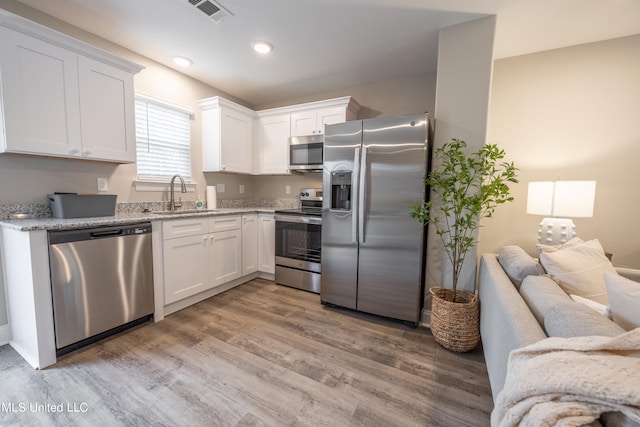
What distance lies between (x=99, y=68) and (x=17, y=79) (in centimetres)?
52

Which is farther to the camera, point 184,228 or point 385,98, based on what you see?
point 385,98

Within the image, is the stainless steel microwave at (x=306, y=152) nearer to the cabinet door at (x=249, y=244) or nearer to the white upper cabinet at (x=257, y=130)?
the white upper cabinet at (x=257, y=130)

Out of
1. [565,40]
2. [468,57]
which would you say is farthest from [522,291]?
[565,40]

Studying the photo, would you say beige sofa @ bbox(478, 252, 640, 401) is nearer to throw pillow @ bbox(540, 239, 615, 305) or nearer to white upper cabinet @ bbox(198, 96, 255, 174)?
throw pillow @ bbox(540, 239, 615, 305)

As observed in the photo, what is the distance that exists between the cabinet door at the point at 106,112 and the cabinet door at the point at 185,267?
2.99 ft

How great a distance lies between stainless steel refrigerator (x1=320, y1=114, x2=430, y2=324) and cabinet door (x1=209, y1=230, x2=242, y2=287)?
1.16 metres

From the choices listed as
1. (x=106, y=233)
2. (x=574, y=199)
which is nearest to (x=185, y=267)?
(x=106, y=233)

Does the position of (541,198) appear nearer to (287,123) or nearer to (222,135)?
(287,123)

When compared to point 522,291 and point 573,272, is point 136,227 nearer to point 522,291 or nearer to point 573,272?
point 522,291

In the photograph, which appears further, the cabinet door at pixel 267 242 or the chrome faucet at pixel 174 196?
the cabinet door at pixel 267 242

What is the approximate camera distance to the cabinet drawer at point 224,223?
2.78 metres

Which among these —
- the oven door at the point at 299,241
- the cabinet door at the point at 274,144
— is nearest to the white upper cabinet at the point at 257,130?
the cabinet door at the point at 274,144

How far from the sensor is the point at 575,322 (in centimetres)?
91

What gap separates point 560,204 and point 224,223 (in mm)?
3160
